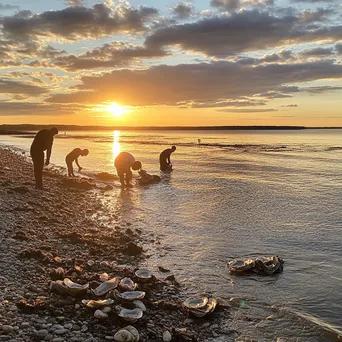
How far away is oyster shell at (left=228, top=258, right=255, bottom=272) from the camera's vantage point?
29.5 ft

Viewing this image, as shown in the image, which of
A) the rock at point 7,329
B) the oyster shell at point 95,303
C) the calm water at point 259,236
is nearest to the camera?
the rock at point 7,329

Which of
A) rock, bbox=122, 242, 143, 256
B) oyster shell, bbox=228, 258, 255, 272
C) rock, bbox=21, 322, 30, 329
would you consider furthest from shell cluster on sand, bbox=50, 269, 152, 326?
oyster shell, bbox=228, 258, 255, 272

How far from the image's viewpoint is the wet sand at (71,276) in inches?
223

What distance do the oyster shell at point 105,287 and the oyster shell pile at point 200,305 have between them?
1365mm

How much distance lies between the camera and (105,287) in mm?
6965

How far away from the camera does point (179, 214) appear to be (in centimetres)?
1545

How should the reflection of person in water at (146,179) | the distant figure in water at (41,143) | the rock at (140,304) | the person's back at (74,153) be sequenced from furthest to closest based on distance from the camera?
the reflection of person in water at (146,179), the person's back at (74,153), the distant figure in water at (41,143), the rock at (140,304)

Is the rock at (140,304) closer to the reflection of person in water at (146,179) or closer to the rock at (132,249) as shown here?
the rock at (132,249)

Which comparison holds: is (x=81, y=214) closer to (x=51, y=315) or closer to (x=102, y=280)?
(x=102, y=280)

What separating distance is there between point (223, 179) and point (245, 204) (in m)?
8.76

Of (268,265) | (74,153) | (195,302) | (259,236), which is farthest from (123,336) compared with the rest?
(74,153)

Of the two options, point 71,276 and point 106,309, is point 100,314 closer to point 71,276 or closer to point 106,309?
point 106,309

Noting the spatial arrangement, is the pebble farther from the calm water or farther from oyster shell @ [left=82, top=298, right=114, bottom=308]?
the calm water

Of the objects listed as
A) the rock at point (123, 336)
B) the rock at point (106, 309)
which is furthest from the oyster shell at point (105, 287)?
the rock at point (123, 336)
